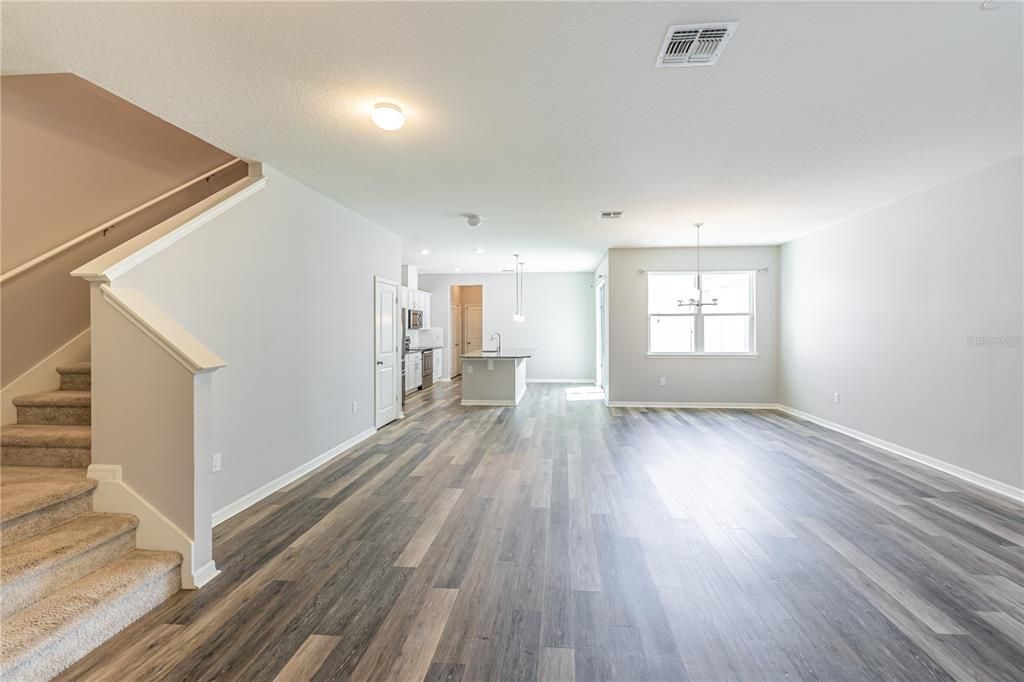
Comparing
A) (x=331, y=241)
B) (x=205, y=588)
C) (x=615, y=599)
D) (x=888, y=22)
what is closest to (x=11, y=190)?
(x=331, y=241)

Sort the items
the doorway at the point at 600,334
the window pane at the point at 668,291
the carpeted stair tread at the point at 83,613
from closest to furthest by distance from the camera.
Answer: the carpeted stair tread at the point at 83,613
the window pane at the point at 668,291
the doorway at the point at 600,334

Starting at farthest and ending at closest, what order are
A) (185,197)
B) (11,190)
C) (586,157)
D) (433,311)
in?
(433,311), (185,197), (586,157), (11,190)

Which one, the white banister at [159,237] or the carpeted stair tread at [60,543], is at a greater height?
the white banister at [159,237]

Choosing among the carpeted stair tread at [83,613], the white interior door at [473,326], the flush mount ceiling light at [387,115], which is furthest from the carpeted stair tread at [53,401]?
the white interior door at [473,326]

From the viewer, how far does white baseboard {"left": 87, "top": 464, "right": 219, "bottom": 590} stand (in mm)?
2225

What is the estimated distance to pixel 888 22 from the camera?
1.90 meters

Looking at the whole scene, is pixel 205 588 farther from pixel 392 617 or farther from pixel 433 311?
pixel 433 311

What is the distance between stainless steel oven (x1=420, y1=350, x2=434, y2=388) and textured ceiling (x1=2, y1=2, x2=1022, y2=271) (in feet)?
19.4

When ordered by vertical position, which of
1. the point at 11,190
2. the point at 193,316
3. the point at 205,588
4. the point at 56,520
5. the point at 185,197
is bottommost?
the point at 205,588

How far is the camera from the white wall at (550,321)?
34.5ft

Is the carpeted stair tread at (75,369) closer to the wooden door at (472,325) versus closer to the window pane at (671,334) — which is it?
the window pane at (671,334)

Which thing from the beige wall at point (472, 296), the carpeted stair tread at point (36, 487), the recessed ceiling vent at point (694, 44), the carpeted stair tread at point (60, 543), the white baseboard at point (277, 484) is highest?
the recessed ceiling vent at point (694, 44)

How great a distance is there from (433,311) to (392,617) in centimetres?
939

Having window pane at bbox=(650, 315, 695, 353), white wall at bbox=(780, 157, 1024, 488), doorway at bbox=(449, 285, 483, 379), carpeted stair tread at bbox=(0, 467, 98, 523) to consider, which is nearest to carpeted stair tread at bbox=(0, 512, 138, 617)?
carpeted stair tread at bbox=(0, 467, 98, 523)
